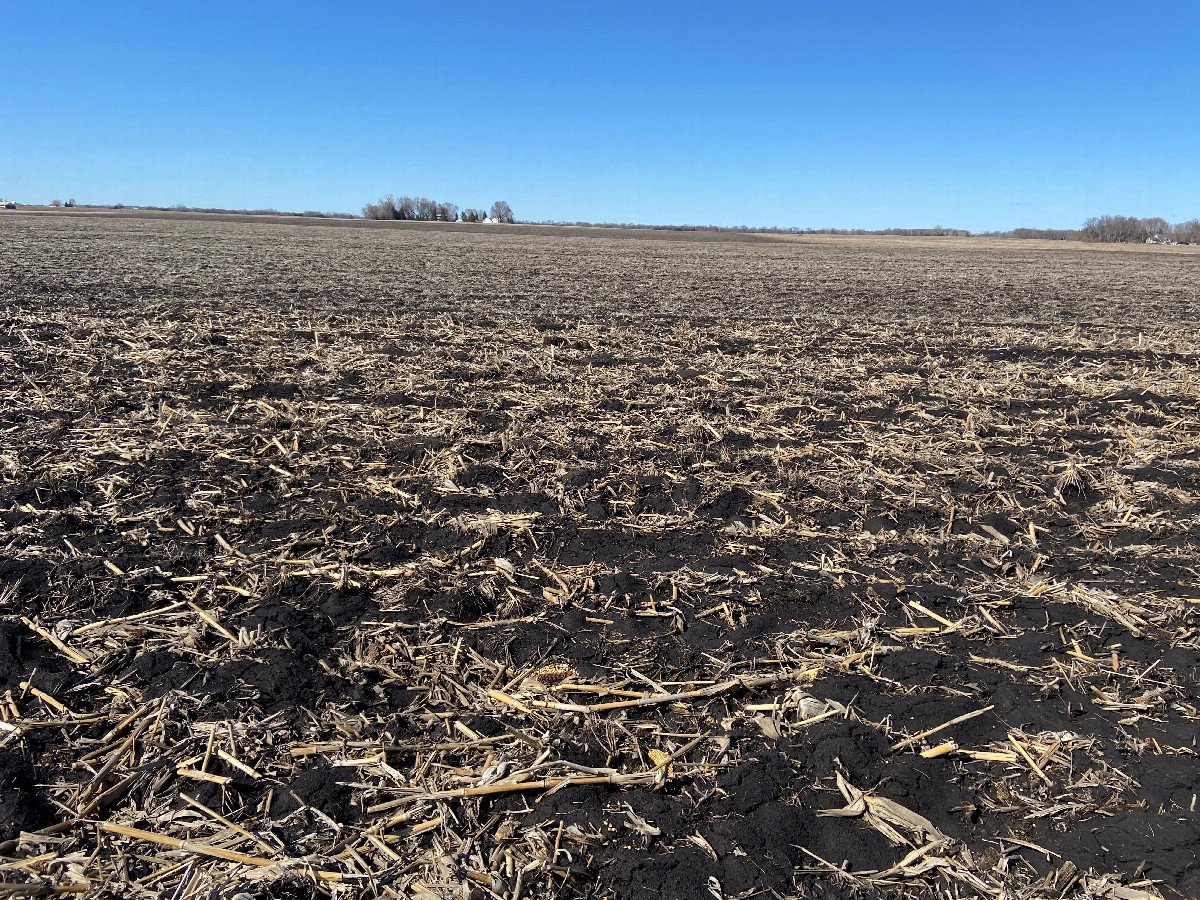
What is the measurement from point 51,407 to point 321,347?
402 cm

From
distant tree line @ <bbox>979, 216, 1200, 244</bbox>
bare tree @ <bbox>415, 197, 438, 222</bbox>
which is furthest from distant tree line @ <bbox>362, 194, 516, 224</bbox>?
distant tree line @ <bbox>979, 216, 1200, 244</bbox>

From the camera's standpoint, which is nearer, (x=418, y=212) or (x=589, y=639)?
(x=589, y=639)

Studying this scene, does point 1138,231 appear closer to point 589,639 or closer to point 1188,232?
point 1188,232

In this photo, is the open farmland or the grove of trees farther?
the grove of trees

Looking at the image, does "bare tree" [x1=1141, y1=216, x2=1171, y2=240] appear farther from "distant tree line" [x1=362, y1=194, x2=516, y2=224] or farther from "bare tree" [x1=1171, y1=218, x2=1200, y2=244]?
"distant tree line" [x1=362, y1=194, x2=516, y2=224]

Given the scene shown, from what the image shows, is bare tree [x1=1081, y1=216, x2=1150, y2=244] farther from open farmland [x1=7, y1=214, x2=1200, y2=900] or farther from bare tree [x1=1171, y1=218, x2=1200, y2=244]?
open farmland [x1=7, y1=214, x2=1200, y2=900]

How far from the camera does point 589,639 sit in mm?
3893

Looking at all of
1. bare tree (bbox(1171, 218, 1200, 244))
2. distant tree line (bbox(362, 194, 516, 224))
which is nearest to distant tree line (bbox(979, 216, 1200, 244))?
bare tree (bbox(1171, 218, 1200, 244))

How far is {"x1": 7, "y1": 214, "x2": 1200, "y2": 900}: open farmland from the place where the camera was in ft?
8.64

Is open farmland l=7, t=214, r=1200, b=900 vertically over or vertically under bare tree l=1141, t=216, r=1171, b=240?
under

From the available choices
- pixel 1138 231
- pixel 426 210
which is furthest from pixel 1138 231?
pixel 426 210

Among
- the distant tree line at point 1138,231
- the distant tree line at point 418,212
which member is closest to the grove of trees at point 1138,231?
the distant tree line at point 1138,231

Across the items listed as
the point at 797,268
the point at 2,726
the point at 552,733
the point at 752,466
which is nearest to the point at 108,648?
the point at 2,726

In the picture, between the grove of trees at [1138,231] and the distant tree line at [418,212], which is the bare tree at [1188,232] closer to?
the grove of trees at [1138,231]
